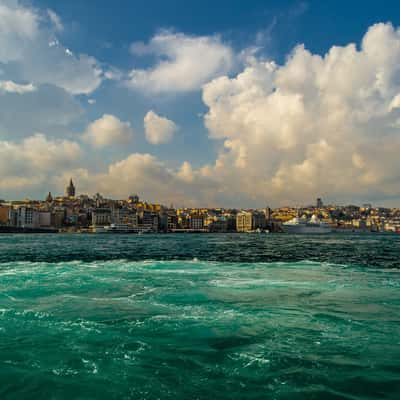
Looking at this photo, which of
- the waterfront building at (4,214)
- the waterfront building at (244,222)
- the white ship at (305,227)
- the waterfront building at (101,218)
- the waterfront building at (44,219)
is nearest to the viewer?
the waterfront building at (44,219)

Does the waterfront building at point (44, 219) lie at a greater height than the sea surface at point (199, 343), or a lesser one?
greater

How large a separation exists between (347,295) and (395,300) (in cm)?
158

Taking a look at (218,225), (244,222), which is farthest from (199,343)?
(244,222)

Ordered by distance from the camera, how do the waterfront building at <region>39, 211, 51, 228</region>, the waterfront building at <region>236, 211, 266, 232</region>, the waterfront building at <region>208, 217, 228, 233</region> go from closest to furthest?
1. the waterfront building at <region>39, 211, 51, 228</region>
2. the waterfront building at <region>236, 211, 266, 232</region>
3. the waterfront building at <region>208, 217, 228, 233</region>

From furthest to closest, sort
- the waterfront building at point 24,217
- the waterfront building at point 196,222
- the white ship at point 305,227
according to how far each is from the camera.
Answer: the waterfront building at point 196,222
the white ship at point 305,227
the waterfront building at point 24,217

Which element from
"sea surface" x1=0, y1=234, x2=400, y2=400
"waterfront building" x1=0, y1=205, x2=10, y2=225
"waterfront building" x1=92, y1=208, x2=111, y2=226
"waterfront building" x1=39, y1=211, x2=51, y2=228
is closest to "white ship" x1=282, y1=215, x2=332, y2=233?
"waterfront building" x1=92, y1=208, x2=111, y2=226

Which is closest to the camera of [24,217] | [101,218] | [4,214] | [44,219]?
[24,217]

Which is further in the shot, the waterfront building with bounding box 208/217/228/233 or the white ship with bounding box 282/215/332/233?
the waterfront building with bounding box 208/217/228/233

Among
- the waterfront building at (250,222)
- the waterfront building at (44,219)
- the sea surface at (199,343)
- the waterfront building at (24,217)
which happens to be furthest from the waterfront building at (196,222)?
the sea surface at (199,343)

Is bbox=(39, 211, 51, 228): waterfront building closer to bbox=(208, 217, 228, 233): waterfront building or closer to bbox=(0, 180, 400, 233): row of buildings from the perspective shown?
bbox=(0, 180, 400, 233): row of buildings

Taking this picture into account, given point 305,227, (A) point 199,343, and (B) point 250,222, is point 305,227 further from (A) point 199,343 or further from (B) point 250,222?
(A) point 199,343

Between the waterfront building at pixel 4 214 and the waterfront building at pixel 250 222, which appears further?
the waterfront building at pixel 250 222

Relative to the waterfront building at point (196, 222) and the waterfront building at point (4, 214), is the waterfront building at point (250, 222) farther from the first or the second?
the waterfront building at point (4, 214)

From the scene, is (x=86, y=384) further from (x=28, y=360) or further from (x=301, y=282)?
(x=301, y=282)
